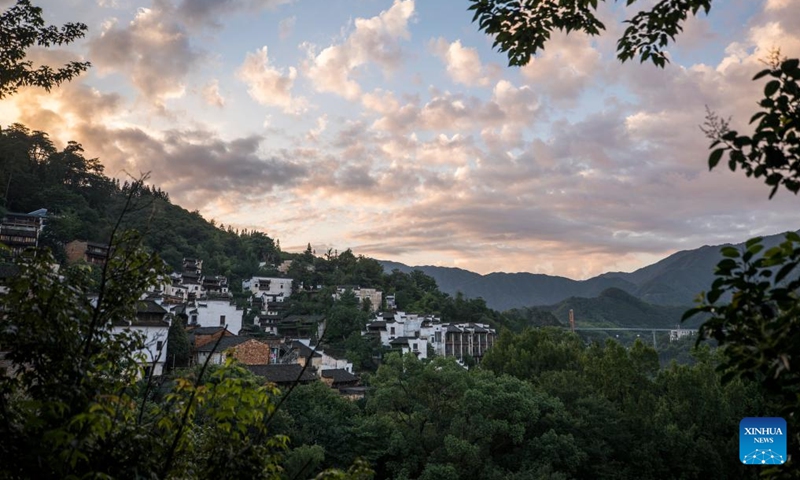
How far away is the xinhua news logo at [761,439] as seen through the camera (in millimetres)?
9867

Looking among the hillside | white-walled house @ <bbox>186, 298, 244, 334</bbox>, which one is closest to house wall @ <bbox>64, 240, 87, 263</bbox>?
white-walled house @ <bbox>186, 298, 244, 334</bbox>

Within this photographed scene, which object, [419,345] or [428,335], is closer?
[419,345]

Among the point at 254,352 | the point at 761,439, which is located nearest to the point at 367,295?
the point at 254,352

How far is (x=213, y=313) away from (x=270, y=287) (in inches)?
1148

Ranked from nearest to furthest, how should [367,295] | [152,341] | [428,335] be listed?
[152,341] → [428,335] → [367,295]

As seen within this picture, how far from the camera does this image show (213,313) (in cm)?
5016

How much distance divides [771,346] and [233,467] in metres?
3.77

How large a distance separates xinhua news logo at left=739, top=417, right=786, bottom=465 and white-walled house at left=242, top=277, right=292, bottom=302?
70.8 metres

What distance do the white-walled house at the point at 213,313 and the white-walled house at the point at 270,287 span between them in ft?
80.3

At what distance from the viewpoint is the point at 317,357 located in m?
44.8

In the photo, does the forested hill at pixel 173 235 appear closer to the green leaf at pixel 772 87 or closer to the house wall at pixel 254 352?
the house wall at pixel 254 352

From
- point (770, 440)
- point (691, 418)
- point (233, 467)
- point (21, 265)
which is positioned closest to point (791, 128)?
point (233, 467)

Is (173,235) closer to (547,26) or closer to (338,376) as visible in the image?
(338,376)

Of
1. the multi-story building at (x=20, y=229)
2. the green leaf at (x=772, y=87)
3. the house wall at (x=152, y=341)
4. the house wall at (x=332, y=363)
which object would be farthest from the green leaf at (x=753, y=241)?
the multi-story building at (x=20, y=229)
